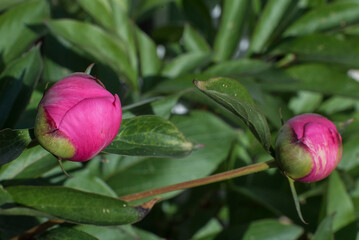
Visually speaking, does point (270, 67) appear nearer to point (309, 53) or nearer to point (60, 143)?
point (309, 53)

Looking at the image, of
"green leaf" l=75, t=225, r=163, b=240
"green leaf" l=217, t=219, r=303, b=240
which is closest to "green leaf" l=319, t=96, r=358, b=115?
"green leaf" l=217, t=219, r=303, b=240

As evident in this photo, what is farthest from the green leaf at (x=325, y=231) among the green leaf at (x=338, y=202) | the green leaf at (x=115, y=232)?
the green leaf at (x=115, y=232)

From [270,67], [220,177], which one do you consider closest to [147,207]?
[220,177]

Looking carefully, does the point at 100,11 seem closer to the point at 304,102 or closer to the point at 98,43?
the point at 98,43

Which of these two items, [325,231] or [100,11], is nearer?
[325,231]

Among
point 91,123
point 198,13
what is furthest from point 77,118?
point 198,13

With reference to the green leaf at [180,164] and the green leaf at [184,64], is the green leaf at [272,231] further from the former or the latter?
the green leaf at [184,64]

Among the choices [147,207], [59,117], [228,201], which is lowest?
[228,201]
